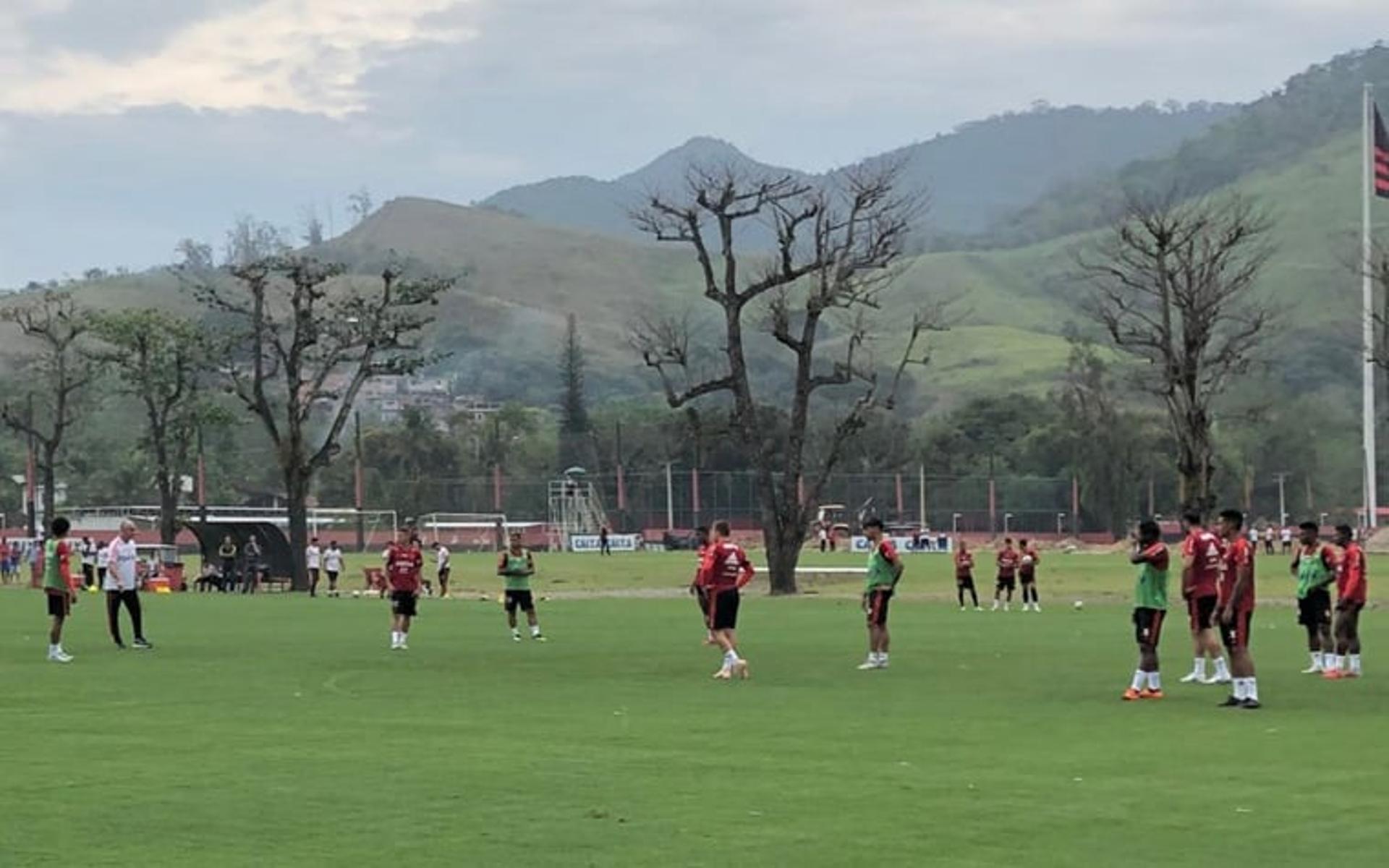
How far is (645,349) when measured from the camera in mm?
70250

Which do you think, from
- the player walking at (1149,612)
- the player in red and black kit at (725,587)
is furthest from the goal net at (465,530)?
the player walking at (1149,612)

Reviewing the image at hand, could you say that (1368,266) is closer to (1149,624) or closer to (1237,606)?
(1149,624)

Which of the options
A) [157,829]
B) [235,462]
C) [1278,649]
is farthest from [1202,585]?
[235,462]

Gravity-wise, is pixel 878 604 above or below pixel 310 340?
below

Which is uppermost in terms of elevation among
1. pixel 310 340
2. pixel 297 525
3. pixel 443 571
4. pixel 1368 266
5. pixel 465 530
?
pixel 1368 266

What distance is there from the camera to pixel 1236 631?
72.2 ft

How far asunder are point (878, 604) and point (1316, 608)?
5465 mm

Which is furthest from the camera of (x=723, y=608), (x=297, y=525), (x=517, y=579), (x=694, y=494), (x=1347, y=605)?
(x=694, y=494)

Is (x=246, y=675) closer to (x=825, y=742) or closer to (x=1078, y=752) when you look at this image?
(x=825, y=742)

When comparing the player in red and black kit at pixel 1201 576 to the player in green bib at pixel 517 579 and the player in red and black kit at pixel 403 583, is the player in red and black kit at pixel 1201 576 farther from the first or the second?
the player in green bib at pixel 517 579

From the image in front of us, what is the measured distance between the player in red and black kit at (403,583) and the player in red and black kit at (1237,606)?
13695 mm

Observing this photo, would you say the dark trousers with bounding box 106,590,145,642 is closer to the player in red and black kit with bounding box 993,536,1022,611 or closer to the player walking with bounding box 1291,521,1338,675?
the player walking with bounding box 1291,521,1338,675

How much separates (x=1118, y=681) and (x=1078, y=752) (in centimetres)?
824

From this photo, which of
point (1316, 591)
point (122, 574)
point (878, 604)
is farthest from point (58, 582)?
point (1316, 591)
